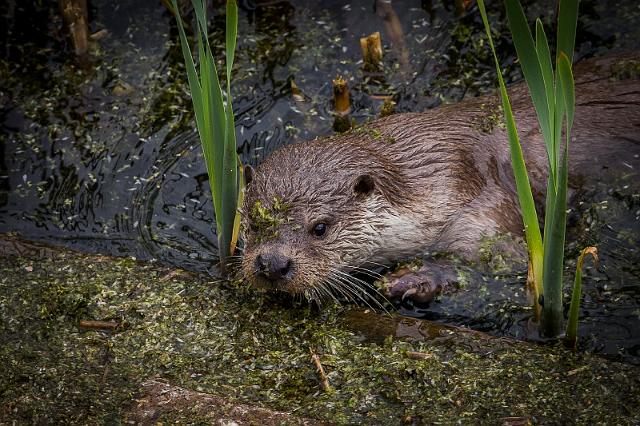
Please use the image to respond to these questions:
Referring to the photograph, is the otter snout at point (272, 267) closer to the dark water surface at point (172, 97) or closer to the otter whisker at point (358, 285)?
the otter whisker at point (358, 285)

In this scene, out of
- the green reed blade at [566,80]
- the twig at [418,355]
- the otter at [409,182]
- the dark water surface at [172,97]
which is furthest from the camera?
the dark water surface at [172,97]

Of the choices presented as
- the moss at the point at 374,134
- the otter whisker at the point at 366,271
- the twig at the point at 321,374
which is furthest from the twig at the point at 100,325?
the moss at the point at 374,134

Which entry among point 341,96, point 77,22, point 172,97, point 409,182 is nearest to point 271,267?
point 409,182

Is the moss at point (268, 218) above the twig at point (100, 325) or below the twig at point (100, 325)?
above

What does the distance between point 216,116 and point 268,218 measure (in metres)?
0.59

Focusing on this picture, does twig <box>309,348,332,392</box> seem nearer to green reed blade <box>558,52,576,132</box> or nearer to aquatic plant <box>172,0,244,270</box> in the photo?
aquatic plant <box>172,0,244,270</box>

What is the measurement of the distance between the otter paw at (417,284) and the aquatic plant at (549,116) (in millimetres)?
740

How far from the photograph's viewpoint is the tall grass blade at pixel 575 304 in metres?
3.41

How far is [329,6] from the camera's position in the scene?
622 cm

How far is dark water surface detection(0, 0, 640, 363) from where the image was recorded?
17.0 feet

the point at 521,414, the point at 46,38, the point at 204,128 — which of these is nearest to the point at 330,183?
the point at 204,128

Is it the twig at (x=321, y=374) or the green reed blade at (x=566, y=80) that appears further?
the twig at (x=321, y=374)

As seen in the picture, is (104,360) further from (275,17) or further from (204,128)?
(275,17)

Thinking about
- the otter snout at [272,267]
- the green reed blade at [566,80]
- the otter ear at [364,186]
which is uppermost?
the green reed blade at [566,80]
